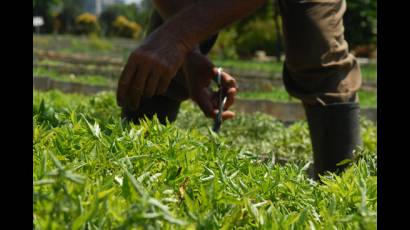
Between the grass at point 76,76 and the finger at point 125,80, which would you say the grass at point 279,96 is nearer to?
the grass at point 76,76

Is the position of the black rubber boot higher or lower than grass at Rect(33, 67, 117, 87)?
higher

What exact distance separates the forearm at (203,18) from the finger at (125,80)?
0.18 m

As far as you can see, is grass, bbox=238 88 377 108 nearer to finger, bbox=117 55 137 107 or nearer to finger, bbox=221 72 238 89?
finger, bbox=221 72 238 89

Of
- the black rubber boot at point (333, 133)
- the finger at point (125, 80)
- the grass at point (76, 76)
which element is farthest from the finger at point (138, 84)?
the grass at point (76, 76)

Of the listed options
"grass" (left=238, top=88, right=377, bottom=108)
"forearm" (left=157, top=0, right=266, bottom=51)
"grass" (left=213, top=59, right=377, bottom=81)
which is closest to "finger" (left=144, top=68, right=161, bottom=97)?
"forearm" (left=157, top=0, right=266, bottom=51)

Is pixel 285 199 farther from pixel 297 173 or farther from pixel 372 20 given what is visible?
pixel 372 20

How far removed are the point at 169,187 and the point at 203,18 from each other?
4.24 ft

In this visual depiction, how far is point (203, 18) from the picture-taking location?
94.9 inches

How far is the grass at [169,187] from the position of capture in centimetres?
91

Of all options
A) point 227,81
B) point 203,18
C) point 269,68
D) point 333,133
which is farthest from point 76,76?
point 203,18

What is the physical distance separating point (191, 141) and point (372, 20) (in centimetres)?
2723

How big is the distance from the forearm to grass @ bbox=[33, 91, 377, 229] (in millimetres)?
574

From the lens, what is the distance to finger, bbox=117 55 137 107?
225 centimetres
